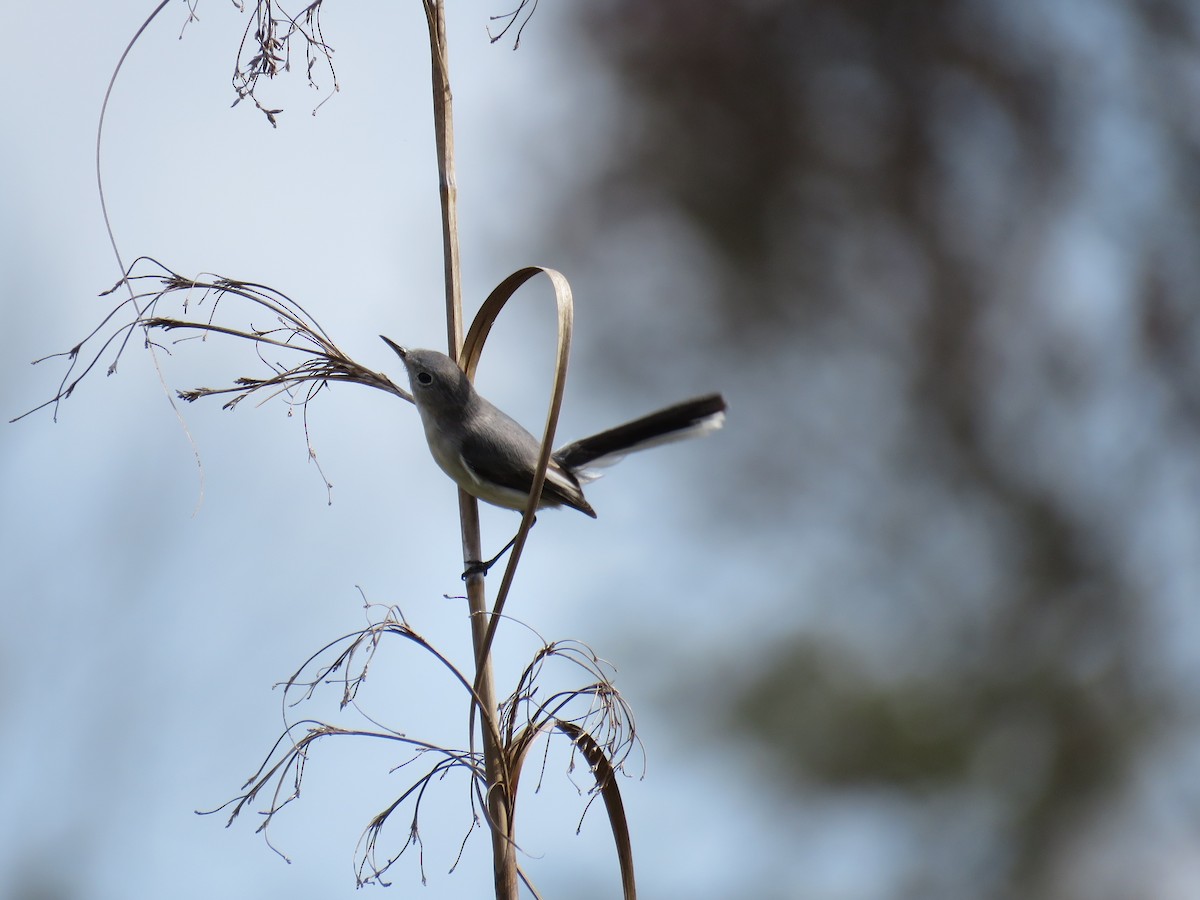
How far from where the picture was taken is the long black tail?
2053 mm

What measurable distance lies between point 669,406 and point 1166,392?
585cm

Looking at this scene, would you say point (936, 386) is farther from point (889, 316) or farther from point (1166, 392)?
point (1166, 392)

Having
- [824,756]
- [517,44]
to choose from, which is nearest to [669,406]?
[517,44]

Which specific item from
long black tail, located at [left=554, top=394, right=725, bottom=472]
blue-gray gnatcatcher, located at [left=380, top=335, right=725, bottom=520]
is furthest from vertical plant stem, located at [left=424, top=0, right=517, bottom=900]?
long black tail, located at [left=554, top=394, right=725, bottom=472]

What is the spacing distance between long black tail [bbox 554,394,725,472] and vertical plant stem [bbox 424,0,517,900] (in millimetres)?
797

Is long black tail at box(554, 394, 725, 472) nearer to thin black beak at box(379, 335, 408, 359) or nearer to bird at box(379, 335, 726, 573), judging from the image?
bird at box(379, 335, 726, 573)

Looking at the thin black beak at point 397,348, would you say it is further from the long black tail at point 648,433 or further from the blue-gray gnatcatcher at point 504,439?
the long black tail at point 648,433

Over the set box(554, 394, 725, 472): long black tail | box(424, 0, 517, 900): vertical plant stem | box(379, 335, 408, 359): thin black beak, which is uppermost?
box(554, 394, 725, 472): long black tail

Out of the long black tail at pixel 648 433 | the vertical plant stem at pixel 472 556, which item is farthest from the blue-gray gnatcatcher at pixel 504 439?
the vertical plant stem at pixel 472 556

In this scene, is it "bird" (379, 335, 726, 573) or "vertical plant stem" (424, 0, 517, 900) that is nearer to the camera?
"vertical plant stem" (424, 0, 517, 900)

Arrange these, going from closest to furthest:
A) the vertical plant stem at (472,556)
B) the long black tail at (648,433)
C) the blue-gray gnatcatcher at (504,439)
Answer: the vertical plant stem at (472,556) → the blue-gray gnatcatcher at (504,439) → the long black tail at (648,433)

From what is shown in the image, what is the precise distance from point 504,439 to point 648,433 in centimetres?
31

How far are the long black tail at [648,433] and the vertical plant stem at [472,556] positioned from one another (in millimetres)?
797

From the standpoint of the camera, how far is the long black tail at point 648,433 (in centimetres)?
205
